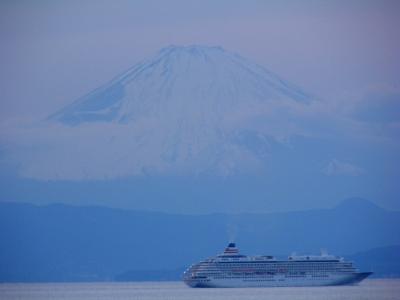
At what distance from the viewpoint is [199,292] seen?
169 ft

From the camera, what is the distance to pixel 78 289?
2261 inches

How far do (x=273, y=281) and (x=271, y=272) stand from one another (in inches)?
15.4

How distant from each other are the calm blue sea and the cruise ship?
23.6 inches

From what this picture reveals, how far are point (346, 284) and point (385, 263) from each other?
4.29m

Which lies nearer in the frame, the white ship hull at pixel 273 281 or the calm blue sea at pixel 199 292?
the calm blue sea at pixel 199 292

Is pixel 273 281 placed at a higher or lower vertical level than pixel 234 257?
lower

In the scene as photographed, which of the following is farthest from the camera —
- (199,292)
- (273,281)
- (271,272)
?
(271,272)

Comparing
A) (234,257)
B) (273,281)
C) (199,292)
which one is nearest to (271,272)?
(273,281)

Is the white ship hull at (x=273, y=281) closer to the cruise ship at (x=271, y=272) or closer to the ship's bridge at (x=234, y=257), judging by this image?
the cruise ship at (x=271, y=272)

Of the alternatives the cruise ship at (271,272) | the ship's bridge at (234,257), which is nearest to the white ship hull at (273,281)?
the cruise ship at (271,272)

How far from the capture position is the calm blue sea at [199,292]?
155 feet

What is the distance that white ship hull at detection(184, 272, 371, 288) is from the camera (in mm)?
54531

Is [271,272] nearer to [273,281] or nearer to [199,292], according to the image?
[273,281]

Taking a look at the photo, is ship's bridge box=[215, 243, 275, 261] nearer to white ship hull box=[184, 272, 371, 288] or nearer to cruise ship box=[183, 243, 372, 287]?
cruise ship box=[183, 243, 372, 287]
